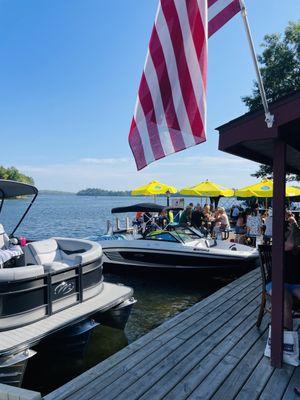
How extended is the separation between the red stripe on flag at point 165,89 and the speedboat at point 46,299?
2.85m

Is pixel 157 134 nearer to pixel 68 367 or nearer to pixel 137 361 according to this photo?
pixel 137 361

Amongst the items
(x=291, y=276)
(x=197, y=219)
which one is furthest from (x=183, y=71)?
(x=197, y=219)

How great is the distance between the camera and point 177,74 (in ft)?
10.4

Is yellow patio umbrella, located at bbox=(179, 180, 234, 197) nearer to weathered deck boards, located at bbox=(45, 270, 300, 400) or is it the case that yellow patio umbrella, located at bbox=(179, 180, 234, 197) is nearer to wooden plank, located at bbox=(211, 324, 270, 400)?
weathered deck boards, located at bbox=(45, 270, 300, 400)

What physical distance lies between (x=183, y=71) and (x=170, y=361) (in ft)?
9.13

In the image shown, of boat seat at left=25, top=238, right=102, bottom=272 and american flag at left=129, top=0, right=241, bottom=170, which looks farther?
boat seat at left=25, top=238, right=102, bottom=272

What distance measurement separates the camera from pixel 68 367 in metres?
5.62

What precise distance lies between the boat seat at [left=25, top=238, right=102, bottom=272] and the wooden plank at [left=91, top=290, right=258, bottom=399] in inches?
87.9

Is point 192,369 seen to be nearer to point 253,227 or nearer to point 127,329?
point 127,329

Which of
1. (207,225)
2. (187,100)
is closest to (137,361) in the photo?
(187,100)

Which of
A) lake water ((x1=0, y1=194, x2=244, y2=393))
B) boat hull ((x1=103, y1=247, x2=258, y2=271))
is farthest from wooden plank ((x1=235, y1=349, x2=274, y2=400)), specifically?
boat hull ((x1=103, y1=247, x2=258, y2=271))

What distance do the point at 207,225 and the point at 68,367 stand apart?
35.2 ft

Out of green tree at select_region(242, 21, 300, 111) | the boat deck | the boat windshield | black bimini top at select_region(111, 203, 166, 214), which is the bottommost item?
the boat deck

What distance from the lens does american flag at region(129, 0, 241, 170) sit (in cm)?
305
